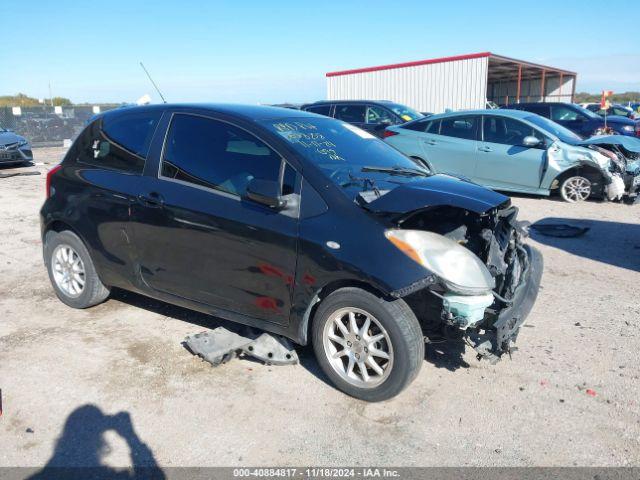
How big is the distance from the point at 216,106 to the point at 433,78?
2076 cm

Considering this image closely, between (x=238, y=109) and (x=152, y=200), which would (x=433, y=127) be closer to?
(x=238, y=109)

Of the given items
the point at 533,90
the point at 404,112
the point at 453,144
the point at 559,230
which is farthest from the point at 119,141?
the point at 533,90

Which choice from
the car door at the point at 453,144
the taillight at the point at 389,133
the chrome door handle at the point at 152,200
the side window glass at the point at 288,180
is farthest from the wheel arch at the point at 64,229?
the taillight at the point at 389,133

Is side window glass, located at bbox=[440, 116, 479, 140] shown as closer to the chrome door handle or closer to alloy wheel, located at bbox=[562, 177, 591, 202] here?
alloy wheel, located at bbox=[562, 177, 591, 202]

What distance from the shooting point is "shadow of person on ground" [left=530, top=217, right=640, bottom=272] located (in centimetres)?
652

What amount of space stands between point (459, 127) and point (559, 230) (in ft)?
11.1

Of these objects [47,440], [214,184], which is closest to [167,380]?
[47,440]

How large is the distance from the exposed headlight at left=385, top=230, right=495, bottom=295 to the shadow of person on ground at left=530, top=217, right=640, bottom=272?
3654 millimetres

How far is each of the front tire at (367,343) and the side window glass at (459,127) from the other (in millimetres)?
7639

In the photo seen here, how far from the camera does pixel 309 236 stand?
3.43 m

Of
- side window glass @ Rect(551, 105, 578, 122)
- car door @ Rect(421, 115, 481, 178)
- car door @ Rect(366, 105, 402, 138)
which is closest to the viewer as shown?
car door @ Rect(421, 115, 481, 178)

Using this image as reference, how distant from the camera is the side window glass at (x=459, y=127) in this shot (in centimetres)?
1024

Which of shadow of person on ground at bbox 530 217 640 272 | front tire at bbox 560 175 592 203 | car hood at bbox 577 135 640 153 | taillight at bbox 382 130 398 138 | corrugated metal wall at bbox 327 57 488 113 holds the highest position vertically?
corrugated metal wall at bbox 327 57 488 113

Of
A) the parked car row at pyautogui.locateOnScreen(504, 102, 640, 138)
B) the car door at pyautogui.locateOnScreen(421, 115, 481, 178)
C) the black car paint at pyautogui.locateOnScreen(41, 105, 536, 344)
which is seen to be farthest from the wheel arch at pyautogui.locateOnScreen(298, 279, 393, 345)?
the parked car row at pyautogui.locateOnScreen(504, 102, 640, 138)
